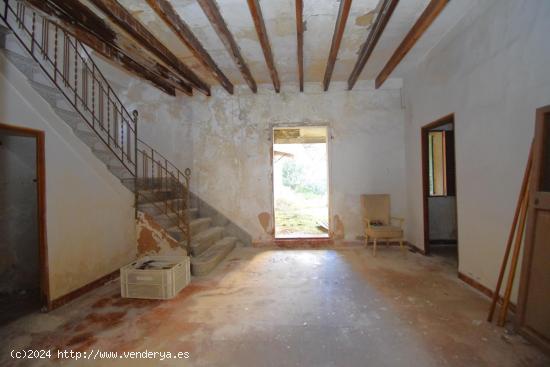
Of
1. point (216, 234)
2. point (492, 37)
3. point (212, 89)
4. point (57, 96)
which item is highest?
point (212, 89)

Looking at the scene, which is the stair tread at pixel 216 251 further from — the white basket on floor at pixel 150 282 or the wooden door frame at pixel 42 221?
the wooden door frame at pixel 42 221

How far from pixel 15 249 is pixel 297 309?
3.38 metres

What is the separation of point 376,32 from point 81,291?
4.60m

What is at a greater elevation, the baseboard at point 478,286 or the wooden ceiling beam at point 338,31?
the wooden ceiling beam at point 338,31

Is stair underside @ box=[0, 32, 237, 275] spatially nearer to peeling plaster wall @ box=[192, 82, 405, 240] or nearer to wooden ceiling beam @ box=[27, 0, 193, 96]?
wooden ceiling beam @ box=[27, 0, 193, 96]

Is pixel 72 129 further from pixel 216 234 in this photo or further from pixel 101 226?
pixel 216 234

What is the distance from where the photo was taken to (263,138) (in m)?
5.08

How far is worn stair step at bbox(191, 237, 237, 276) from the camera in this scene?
138 inches

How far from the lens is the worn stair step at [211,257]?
3518mm

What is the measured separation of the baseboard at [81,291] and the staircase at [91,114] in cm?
89

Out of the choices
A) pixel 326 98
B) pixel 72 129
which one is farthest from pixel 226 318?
pixel 326 98

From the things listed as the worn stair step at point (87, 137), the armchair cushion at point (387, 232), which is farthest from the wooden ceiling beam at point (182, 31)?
the armchair cushion at point (387, 232)

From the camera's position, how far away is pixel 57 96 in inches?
113

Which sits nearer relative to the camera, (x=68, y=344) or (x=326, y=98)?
(x=68, y=344)
